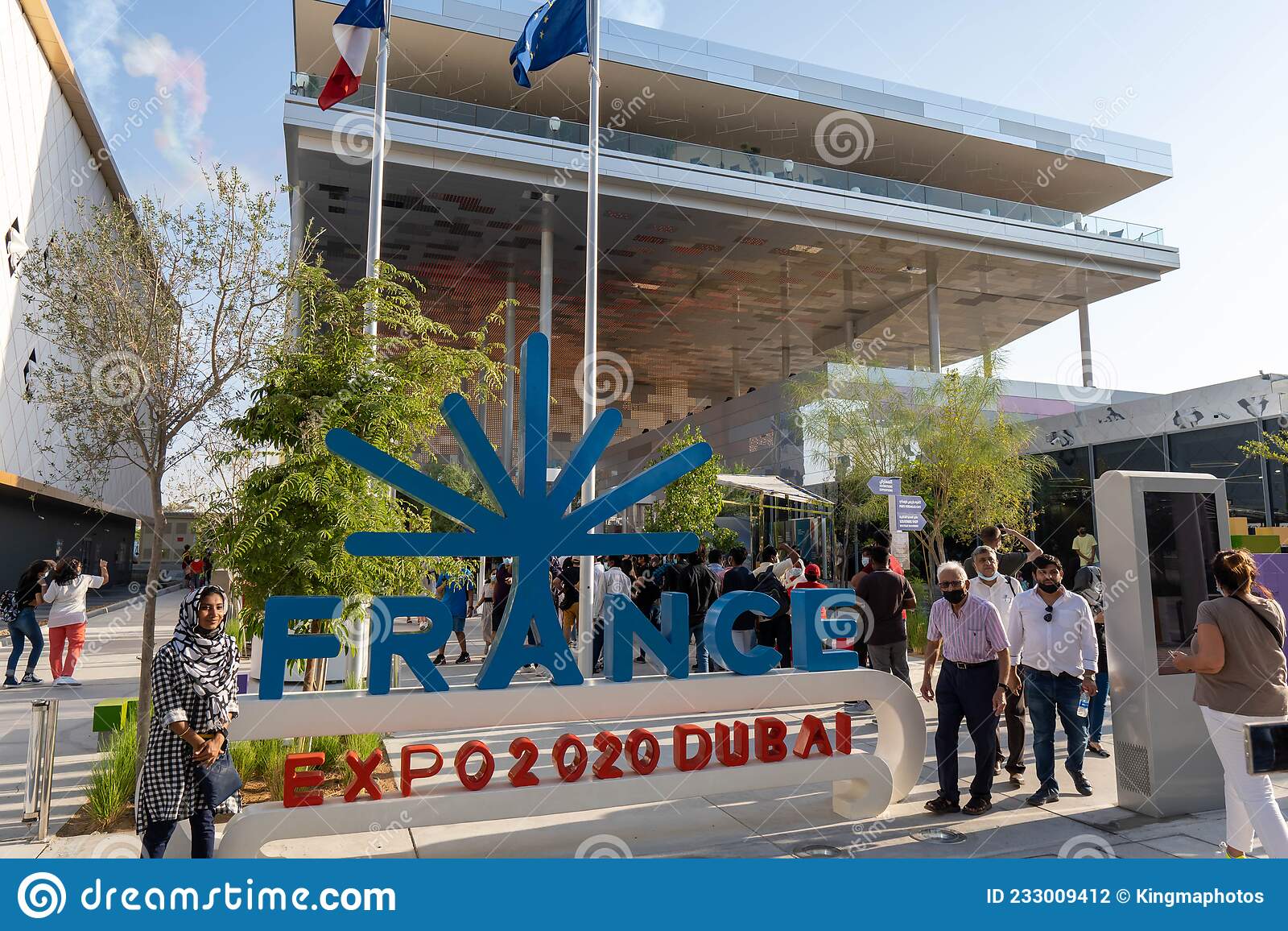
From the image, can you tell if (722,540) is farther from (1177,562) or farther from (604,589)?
(1177,562)

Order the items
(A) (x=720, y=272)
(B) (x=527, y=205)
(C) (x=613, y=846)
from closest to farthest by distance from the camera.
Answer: (C) (x=613, y=846), (B) (x=527, y=205), (A) (x=720, y=272)

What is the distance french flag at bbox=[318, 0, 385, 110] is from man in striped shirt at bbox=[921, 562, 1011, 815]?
10.8m

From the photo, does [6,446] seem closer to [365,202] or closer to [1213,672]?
[365,202]

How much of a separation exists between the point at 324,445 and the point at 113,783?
3017mm

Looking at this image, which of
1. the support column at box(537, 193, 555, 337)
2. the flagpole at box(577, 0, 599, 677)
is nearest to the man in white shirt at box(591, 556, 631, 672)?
the flagpole at box(577, 0, 599, 677)

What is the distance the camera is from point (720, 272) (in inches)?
1227

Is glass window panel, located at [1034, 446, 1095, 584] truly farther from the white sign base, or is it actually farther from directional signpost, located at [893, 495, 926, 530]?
the white sign base

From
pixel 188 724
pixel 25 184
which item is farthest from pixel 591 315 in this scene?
pixel 25 184

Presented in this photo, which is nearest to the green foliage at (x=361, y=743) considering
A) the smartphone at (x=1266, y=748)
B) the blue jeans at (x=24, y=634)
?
the smartphone at (x=1266, y=748)

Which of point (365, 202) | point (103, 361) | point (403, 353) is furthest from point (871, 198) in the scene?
point (103, 361)

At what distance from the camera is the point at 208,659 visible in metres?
4.62

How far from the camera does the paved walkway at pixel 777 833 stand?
5.54 meters

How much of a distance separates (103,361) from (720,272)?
83.3 feet

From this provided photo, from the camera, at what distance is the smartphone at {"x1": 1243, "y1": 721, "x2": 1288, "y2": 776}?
358 cm
